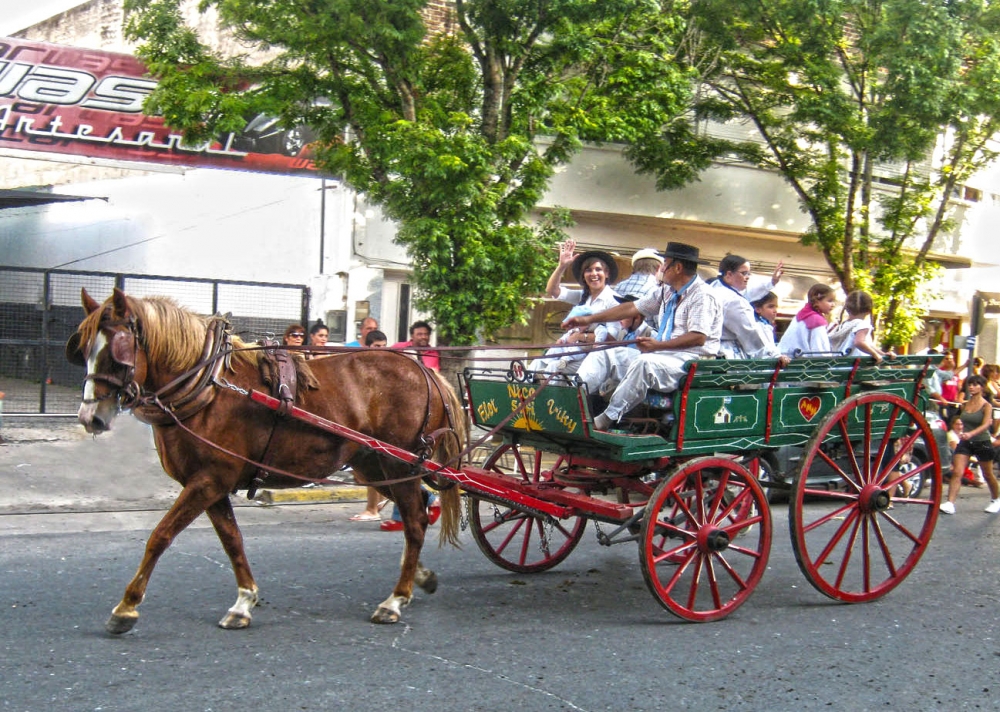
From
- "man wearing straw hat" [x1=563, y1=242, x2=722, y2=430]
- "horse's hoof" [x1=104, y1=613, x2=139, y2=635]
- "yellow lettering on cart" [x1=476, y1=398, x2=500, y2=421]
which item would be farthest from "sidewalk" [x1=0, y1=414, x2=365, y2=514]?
"man wearing straw hat" [x1=563, y1=242, x2=722, y2=430]

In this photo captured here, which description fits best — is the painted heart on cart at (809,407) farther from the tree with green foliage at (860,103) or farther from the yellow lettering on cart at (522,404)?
the tree with green foliage at (860,103)

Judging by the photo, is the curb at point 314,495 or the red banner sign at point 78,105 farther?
the red banner sign at point 78,105

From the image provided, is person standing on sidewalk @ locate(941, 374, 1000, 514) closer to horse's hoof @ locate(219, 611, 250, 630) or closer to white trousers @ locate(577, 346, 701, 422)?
white trousers @ locate(577, 346, 701, 422)

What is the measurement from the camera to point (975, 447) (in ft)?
36.4

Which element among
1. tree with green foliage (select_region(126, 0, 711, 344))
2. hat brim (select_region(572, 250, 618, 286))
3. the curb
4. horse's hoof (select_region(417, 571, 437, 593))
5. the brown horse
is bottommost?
the curb

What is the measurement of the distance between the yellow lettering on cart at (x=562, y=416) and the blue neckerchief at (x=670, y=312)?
84 centimetres

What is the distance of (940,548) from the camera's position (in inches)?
347

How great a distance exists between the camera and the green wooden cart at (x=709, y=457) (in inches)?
236

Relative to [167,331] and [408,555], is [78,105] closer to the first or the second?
[167,331]

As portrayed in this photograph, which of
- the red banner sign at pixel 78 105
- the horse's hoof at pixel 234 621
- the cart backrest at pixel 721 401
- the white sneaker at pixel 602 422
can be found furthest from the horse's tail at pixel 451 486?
the red banner sign at pixel 78 105

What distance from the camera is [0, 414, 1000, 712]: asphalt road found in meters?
4.68

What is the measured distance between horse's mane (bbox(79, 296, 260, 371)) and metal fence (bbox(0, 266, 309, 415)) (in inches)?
280

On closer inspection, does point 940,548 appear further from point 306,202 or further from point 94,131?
point 94,131

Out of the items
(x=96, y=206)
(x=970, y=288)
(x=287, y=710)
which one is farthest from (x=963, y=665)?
(x=970, y=288)
